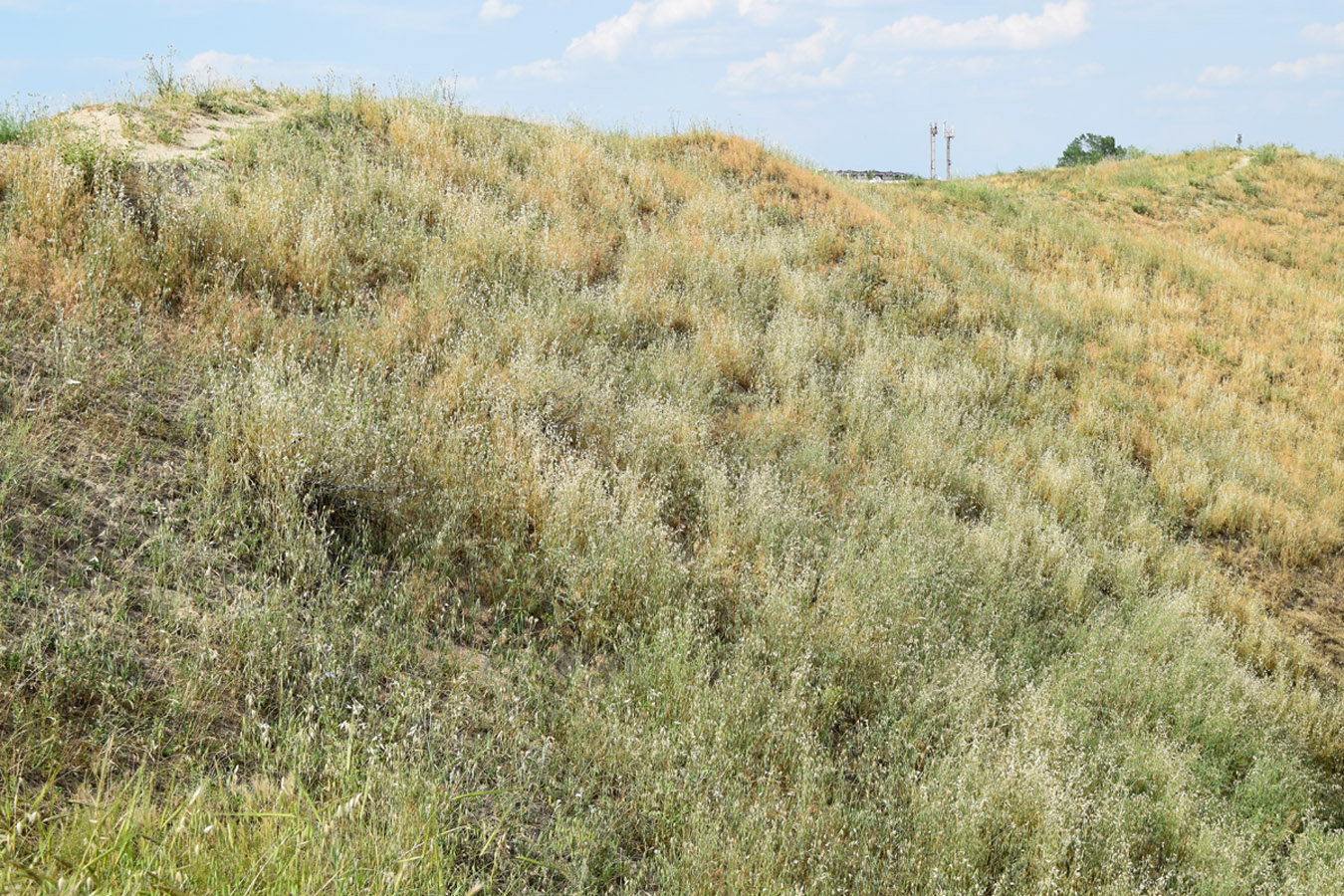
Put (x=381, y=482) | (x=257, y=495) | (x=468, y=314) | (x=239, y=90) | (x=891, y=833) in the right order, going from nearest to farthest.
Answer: (x=891, y=833)
(x=257, y=495)
(x=381, y=482)
(x=468, y=314)
(x=239, y=90)

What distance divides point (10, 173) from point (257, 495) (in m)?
4.23

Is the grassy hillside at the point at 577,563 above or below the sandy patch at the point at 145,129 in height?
below

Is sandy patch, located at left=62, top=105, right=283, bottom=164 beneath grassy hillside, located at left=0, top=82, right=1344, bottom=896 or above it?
above

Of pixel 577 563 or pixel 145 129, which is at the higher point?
pixel 145 129

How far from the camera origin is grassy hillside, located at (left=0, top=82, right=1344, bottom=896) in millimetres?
2953

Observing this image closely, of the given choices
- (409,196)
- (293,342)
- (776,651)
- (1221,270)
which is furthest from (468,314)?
(1221,270)

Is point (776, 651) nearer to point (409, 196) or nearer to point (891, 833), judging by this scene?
point (891, 833)

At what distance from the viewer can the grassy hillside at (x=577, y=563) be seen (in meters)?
2.95

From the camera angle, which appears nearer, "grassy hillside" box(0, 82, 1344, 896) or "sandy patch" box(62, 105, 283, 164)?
"grassy hillside" box(0, 82, 1344, 896)

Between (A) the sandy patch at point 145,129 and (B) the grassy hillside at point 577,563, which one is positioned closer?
(B) the grassy hillside at point 577,563

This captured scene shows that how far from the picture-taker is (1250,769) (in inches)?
190

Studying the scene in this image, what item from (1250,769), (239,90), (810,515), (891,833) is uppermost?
(239,90)

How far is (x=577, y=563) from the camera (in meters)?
4.45

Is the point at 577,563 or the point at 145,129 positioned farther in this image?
the point at 145,129
